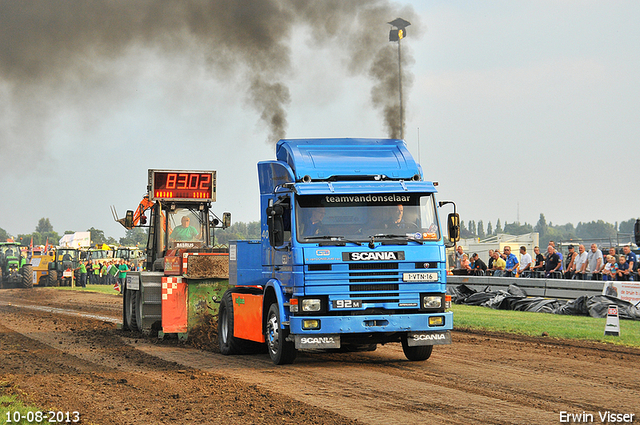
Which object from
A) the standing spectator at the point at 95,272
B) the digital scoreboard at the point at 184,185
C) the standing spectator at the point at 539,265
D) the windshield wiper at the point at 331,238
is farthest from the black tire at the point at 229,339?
the standing spectator at the point at 95,272

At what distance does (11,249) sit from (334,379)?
43567 millimetres

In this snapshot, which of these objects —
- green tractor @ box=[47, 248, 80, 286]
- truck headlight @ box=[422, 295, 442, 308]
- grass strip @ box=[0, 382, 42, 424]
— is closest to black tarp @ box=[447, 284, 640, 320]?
truck headlight @ box=[422, 295, 442, 308]

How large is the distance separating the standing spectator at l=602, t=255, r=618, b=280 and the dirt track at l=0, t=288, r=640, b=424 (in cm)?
650

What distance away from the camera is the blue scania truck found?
1054 cm

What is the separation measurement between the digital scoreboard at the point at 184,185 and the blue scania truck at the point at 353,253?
20.4ft

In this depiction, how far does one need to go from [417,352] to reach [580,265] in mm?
11330

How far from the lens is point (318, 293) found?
10.5 meters

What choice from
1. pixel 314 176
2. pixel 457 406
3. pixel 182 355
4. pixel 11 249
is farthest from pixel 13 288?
pixel 457 406

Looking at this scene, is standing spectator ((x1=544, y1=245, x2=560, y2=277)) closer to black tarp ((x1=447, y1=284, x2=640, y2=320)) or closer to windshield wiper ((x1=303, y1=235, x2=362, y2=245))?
black tarp ((x1=447, y1=284, x2=640, y2=320))

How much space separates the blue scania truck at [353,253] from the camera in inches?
415

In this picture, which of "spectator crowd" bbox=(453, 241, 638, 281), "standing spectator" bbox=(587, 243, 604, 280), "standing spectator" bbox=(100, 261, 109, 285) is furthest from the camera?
"standing spectator" bbox=(100, 261, 109, 285)

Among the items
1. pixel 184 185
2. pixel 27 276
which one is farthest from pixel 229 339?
pixel 27 276

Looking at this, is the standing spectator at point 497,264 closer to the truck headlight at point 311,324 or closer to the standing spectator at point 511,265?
the standing spectator at point 511,265

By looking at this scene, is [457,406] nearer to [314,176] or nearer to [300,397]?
[300,397]
